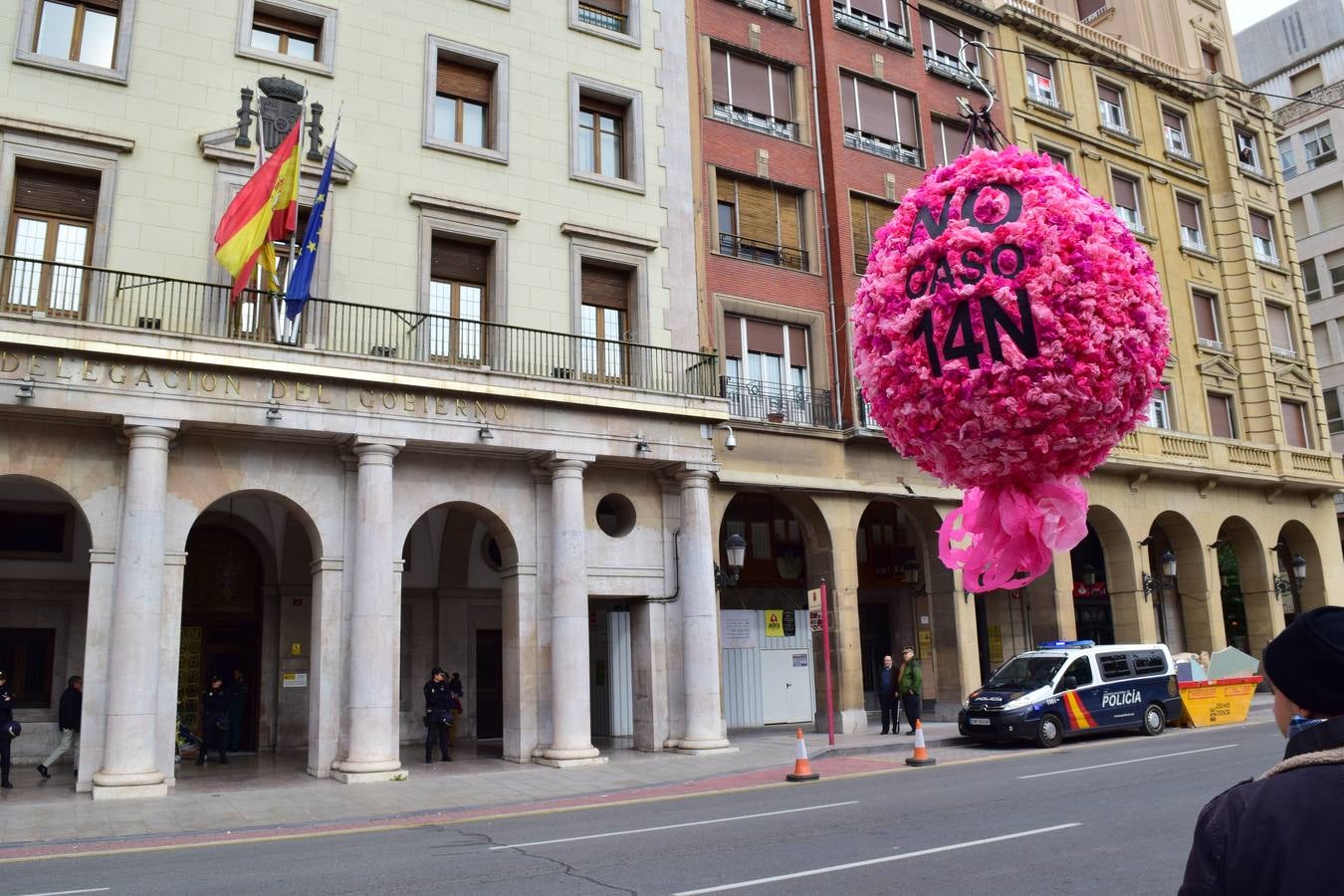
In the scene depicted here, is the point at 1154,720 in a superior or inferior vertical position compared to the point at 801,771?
superior

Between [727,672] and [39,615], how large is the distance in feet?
48.1

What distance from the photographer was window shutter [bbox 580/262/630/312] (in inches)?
864

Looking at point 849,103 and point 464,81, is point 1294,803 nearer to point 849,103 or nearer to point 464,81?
point 464,81

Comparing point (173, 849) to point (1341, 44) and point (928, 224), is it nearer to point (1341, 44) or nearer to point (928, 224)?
point (928, 224)

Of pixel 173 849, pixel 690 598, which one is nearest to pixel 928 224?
pixel 173 849

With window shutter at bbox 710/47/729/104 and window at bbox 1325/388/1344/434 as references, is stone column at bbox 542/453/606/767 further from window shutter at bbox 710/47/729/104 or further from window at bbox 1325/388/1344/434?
window at bbox 1325/388/1344/434

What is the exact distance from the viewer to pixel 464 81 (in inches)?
844

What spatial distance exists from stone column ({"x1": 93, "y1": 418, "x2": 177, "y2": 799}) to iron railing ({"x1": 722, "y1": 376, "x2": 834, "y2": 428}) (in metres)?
11.4

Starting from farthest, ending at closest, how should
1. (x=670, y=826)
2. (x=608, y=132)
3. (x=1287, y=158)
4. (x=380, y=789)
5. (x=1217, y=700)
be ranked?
(x=1287, y=158) → (x=1217, y=700) → (x=608, y=132) → (x=380, y=789) → (x=670, y=826)

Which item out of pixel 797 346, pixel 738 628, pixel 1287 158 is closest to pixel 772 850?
pixel 738 628

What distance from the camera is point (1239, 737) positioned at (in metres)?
19.8

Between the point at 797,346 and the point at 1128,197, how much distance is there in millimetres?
15139

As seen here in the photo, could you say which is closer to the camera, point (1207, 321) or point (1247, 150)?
point (1207, 321)

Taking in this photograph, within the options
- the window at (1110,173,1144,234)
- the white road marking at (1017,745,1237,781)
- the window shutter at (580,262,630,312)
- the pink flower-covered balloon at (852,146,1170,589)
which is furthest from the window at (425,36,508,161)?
the window at (1110,173,1144,234)
